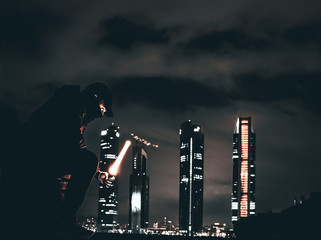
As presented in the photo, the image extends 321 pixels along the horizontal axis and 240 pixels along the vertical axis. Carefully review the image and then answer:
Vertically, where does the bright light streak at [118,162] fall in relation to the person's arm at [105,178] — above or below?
above

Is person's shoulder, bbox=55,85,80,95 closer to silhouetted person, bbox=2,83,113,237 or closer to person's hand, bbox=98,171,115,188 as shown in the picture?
silhouetted person, bbox=2,83,113,237

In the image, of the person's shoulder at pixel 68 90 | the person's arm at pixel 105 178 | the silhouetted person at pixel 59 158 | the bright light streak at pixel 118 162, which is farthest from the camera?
the person's arm at pixel 105 178

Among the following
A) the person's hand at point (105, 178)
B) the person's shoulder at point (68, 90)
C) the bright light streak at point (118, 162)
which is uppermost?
the person's shoulder at point (68, 90)

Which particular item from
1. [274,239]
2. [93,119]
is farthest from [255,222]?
[93,119]

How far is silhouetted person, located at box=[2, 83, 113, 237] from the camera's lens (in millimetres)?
6992

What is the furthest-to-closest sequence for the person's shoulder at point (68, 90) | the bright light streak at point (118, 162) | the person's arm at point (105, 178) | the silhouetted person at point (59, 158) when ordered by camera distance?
the person's arm at point (105, 178), the person's shoulder at point (68, 90), the bright light streak at point (118, 162), the silhouetted person at point (59, 158)

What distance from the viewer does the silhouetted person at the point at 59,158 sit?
22.9 feet

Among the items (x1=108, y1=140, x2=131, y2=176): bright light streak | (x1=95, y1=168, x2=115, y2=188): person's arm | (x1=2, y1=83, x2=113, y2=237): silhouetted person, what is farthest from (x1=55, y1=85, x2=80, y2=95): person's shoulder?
(x1=95, y1=168, x2=115, y2=188): person's arm

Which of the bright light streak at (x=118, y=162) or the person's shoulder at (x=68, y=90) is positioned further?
the person's shoulder at (x=68, y=90)

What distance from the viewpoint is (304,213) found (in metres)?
39.4

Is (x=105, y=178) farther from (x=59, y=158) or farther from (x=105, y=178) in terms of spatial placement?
(x=59, y=158)

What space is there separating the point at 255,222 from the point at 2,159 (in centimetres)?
4430

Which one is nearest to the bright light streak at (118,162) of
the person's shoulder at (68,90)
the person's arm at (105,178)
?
the person's arm at (105,178)

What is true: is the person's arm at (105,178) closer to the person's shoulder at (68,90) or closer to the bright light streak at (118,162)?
the bright light streak at (118,162)
